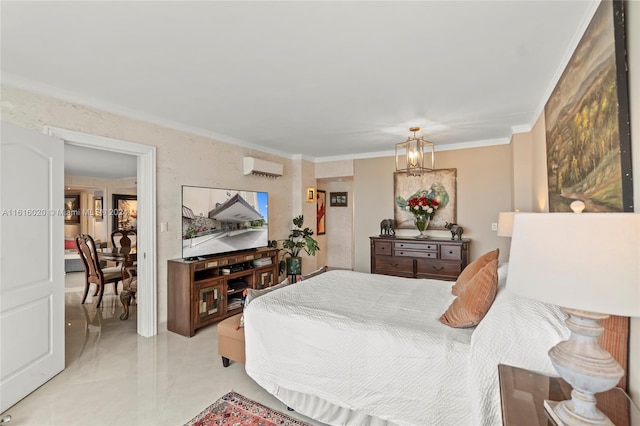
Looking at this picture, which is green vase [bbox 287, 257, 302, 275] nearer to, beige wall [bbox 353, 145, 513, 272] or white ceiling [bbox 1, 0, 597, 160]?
beige wall [bbox 353, 145, 513, 272]

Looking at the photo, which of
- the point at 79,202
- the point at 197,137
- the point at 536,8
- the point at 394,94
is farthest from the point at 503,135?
the point at 79,202

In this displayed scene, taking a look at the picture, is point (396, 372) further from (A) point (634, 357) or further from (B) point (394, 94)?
(B) point (394, 94)

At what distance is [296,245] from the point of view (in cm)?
543

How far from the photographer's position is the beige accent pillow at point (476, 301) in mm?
1736

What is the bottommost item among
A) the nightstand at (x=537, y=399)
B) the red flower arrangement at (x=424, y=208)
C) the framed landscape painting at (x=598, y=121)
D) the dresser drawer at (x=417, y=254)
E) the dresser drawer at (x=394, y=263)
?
the dresser drawer at (x=394, y=263)

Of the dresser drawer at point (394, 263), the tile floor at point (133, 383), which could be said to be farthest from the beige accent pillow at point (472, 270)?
the dresser drawer at point (394, 263)

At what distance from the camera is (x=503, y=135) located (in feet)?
13.8

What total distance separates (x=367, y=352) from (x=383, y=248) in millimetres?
3130

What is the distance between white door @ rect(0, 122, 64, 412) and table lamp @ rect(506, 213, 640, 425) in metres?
3.09

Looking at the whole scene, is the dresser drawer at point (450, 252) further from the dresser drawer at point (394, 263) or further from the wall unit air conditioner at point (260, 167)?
the wall unit air conditioner at point (260, 167)

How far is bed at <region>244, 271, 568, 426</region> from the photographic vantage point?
143 cm

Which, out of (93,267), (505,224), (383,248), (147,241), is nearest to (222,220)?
(147,241)

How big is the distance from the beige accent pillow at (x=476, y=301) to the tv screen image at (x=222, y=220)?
2.99 metres

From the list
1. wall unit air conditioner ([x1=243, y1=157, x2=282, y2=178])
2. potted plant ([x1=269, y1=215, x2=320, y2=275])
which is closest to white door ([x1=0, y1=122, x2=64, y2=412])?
wall unit air conditioner ([x1=243, y1=157, x2=282, y2=178])
